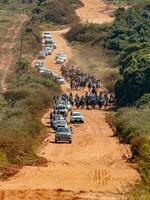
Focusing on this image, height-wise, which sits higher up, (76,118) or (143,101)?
(76,118)

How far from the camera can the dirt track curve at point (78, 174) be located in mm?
27031

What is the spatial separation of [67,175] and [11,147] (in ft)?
16.9

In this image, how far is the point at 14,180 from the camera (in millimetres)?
30094

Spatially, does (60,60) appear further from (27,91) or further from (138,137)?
(138,137)

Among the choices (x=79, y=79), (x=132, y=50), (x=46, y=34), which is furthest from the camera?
(x=46, y=34)

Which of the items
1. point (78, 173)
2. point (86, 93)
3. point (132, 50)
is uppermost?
point (78, 173)

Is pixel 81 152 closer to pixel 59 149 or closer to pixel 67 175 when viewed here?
pixel 59 149

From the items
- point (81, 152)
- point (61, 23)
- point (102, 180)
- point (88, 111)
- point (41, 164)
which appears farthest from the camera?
point (61, 23)

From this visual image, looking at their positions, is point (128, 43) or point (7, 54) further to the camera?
point (7, 54)

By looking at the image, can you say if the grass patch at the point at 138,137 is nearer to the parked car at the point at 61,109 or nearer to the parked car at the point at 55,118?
the parked car at the point at 61,109

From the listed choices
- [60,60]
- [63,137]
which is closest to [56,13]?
[60,60]

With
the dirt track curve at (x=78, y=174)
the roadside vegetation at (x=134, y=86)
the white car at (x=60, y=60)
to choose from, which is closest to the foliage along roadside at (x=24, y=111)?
the dirt track curve at (x=78, y=174)

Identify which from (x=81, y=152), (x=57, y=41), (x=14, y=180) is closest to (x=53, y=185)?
(x=14, y=180)

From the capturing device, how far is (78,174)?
105 ft
